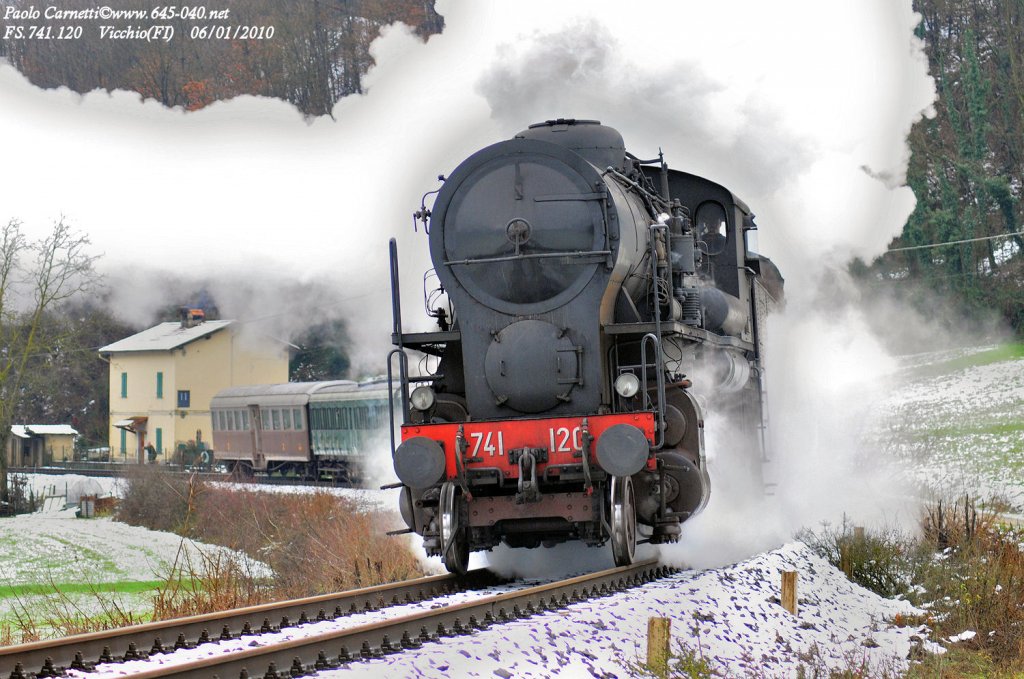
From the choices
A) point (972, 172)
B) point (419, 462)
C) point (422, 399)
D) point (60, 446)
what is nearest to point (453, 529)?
point (419, 462)

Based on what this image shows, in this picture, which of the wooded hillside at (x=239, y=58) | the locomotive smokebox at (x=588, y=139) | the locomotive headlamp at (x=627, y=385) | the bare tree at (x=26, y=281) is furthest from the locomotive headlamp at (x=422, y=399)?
the wooded hillside at (x=239, y=58)

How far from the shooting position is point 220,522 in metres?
19.1

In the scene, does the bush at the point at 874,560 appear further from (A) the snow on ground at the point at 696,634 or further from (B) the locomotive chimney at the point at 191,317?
(B) the locomotive chimney at the point at 191,317

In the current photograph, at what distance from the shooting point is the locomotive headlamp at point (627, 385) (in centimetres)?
816

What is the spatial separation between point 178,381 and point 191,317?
2424 mm

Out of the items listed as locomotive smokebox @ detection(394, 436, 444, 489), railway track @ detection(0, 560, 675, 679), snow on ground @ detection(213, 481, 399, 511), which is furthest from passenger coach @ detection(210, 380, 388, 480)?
railway track @ detection(0, 560, 675, 679)

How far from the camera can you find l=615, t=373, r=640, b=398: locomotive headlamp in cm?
816

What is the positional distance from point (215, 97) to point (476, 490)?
25.0m

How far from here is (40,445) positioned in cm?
3844

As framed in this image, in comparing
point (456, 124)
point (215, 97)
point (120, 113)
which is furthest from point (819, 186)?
point (215, 97)

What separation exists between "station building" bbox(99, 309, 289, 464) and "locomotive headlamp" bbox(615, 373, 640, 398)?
26145 mm

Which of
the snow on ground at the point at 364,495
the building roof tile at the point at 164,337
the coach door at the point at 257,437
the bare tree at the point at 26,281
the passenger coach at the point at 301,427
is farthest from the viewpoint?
the building roof tile at the point at 164,337

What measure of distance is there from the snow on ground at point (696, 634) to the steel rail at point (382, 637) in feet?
0.57

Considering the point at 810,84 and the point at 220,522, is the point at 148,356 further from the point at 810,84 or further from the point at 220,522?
the point at 810,84
